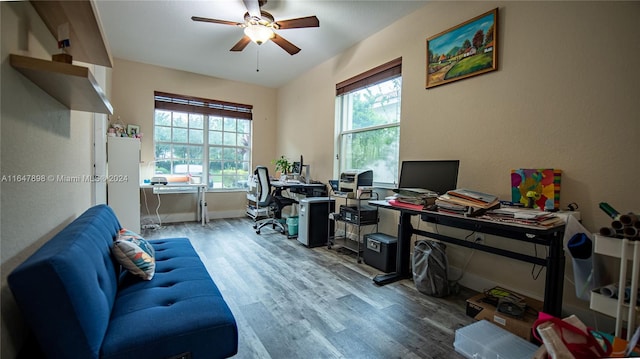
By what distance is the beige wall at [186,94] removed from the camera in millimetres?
4609

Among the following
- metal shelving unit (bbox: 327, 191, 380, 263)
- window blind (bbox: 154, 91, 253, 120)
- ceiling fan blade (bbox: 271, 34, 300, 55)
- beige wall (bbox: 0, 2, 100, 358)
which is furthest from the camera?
window blind (bbox: 154, 91, 253, 120)

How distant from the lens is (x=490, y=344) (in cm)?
156

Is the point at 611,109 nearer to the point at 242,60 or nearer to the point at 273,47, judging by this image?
the point at 273,47

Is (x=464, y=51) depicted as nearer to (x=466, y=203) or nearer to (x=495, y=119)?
(x=495, y=119)

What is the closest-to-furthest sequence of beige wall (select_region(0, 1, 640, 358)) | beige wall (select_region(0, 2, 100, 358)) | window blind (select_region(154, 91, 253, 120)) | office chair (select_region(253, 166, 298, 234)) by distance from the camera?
beige wall (select_region(0, 2, 100, 358))
beige wall (select_region(0, 1, 640, 358))
office chair (select_region(253, 166, 298, 234))
window blind (select_region(154, 91, 253, 120))

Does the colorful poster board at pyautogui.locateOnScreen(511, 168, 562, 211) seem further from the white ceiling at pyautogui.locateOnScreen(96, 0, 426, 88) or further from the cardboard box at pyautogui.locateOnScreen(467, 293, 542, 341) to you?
the white ceiling at pyautogui.locateOnScreen(96, 0, 426, 88)

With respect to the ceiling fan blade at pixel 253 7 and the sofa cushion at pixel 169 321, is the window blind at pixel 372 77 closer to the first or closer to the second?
the ceiling fan blade at pixel 253 7

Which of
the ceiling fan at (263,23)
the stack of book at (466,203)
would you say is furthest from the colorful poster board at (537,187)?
the ceiling fan at (263,23)

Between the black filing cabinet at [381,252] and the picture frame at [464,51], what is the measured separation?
5.66 feet

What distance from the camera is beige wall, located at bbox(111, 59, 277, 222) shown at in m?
4.61

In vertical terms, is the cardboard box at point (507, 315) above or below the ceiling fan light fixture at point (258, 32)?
below

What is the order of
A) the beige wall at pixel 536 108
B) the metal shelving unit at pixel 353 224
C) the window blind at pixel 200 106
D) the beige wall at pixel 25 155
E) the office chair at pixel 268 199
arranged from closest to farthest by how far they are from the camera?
the beige wall at pixel 25 155 < the beige wall at pixel 536 108 < the metal shelving unit at pixel 353 224 < the office chair at pixel 268 199 < the window blind at pixel 200 106

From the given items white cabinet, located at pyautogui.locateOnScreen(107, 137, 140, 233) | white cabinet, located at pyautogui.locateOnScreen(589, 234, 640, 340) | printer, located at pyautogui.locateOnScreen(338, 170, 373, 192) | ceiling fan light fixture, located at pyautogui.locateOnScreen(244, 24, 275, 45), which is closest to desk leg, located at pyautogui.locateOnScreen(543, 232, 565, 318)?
white cabinet, located at pyautogui.locateOnScreen(589, 234, 640, 340)

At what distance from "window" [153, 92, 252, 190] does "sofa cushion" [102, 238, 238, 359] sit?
13.6 ft
